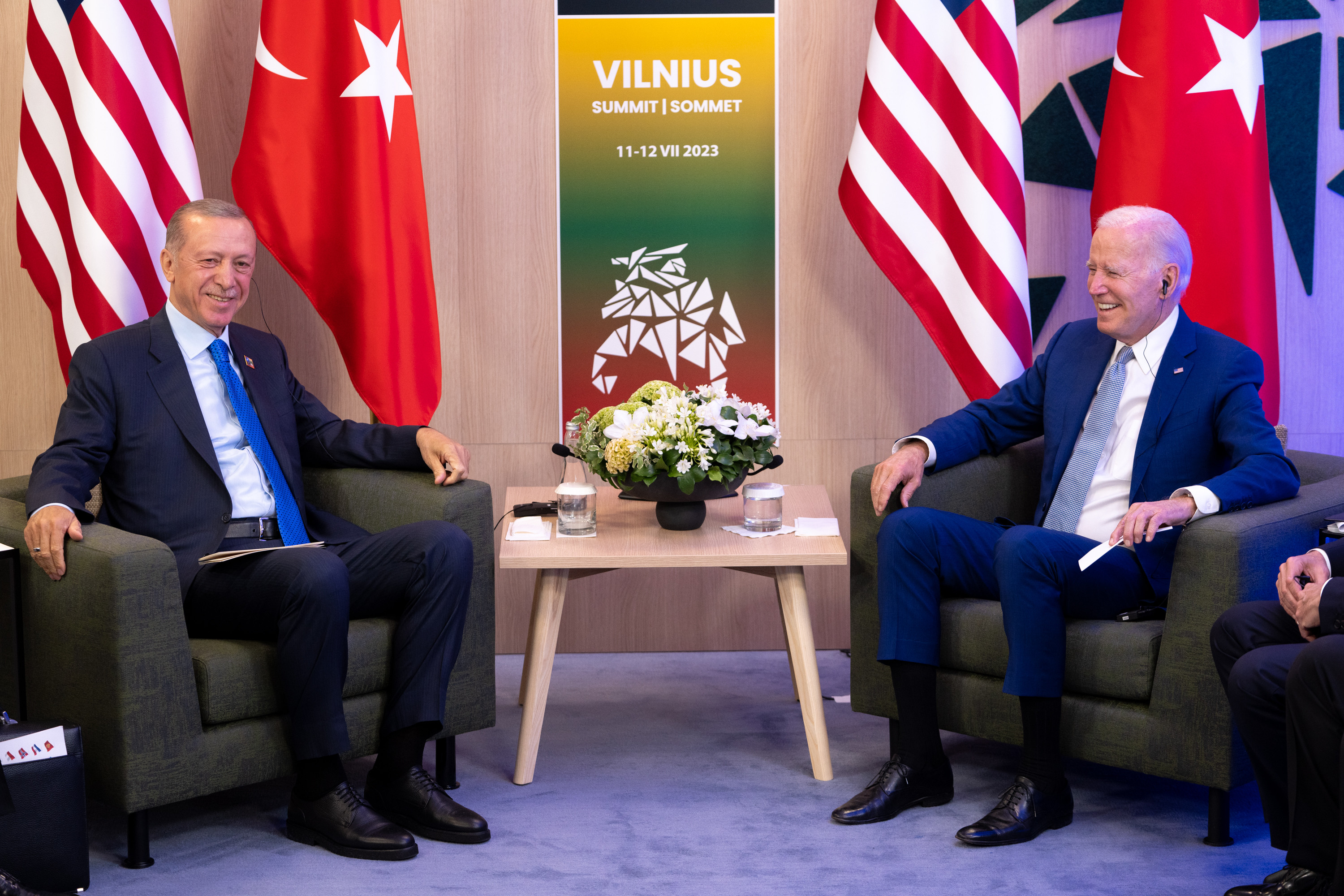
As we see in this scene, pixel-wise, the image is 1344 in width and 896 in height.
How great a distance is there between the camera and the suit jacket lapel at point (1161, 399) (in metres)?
2.92

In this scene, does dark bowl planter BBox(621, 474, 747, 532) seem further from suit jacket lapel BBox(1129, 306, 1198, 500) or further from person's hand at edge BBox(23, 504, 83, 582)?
person's hand at edge BBox(23, 504, 83, 582)

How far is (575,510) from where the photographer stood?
9.97 feet

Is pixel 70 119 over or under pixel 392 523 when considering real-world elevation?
over

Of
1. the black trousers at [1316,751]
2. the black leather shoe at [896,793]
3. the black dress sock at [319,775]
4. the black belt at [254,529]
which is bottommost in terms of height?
the black leather shoe at [896,793]

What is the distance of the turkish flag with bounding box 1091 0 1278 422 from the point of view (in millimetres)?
3441

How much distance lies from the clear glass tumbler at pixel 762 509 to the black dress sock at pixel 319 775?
1.12 m

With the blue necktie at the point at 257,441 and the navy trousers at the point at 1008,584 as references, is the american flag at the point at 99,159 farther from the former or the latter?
the navy trousers at the point at 1008,584

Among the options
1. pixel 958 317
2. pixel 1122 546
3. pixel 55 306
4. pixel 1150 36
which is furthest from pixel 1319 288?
pixel 55 306

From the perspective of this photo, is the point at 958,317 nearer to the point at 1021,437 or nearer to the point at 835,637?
the point at 1021,437

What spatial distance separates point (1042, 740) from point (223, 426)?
2060mm

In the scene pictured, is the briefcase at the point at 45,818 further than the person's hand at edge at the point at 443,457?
No

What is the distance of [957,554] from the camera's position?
115 inches

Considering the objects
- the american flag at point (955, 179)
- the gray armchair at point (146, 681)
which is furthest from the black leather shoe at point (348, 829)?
the american flag at point (955, 179)

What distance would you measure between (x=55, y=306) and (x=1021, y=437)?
2703 mm
